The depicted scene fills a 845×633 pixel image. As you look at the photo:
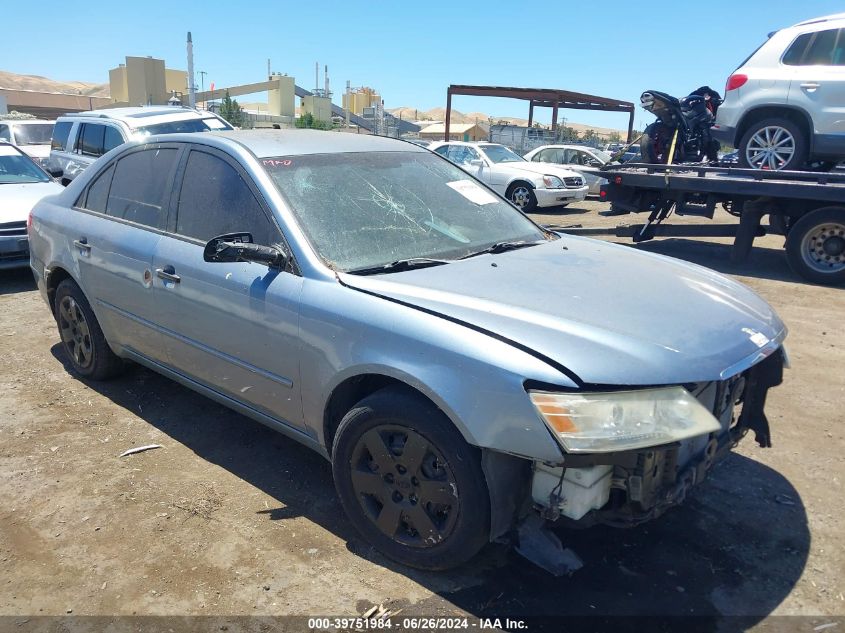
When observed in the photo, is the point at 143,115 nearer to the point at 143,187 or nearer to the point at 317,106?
the point at 143,187

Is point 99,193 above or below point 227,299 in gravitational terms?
above

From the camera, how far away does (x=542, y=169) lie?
1452 centimetres

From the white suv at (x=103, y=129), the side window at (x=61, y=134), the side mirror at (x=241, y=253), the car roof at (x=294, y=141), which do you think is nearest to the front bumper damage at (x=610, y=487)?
the side mirror at (x=241, y=253)

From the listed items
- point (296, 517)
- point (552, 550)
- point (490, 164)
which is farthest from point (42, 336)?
point (490, 164)

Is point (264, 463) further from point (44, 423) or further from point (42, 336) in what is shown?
point (42, 336)

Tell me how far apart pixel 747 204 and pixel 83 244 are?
7.43 m

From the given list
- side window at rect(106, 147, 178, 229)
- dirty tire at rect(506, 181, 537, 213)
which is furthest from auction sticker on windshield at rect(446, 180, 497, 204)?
dirty tire at rect(506, 181, 537, 213)

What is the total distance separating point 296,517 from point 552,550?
4.24 ft

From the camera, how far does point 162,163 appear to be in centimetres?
397

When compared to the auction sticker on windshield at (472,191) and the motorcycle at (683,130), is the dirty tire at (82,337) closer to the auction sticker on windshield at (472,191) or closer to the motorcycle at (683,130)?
the auction sticker on windshield at (472,191)

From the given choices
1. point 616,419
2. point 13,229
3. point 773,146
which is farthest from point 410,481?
point 773,146

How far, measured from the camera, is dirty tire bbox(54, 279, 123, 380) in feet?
14.8

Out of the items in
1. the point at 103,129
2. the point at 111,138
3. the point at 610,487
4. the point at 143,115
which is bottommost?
the point at 610,487

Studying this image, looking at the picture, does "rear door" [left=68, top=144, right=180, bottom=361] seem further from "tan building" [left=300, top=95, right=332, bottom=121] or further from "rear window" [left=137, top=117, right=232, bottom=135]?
"tan building" [left=300, top=95, right=332, bottom=121]
